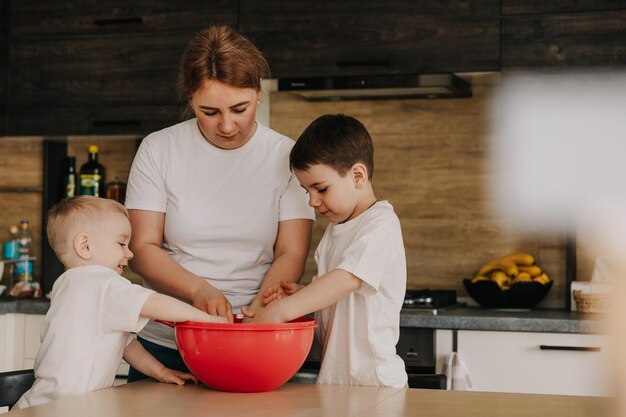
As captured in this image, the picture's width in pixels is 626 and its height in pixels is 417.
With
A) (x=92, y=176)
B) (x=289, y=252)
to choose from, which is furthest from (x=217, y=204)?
(x=92, y=176)

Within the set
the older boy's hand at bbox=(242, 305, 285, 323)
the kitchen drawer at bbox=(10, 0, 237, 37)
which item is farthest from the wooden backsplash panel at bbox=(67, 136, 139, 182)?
the older boy's hand at bbox=(242, 305, 285, 323)

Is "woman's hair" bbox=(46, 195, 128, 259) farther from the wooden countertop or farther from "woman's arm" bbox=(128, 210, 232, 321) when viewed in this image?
the wooden countertop

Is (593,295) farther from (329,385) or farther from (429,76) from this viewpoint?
(329,385)

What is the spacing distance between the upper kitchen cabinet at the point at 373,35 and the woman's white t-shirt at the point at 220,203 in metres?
1.29

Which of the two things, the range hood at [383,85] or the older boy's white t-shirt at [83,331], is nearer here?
the older boy's white t-shirt at [83,331]

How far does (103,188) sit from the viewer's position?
11.9 ft

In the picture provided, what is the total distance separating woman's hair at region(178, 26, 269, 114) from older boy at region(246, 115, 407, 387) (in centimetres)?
16

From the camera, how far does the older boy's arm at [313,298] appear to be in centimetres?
161

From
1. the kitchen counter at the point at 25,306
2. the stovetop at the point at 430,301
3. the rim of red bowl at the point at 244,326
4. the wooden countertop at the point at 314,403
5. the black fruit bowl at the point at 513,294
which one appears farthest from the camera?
the kitchen counter at the point at 25,306

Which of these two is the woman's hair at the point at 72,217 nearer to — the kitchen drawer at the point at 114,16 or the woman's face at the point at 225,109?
the woman's face at the point at 225,109

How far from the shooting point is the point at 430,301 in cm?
293

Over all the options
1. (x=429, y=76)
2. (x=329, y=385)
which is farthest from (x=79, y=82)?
(x=329, y=385)

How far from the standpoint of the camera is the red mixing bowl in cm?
150

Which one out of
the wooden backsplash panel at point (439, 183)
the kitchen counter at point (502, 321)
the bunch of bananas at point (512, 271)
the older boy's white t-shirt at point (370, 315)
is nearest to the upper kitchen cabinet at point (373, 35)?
the wooden backsplash panel at point (439, 183)
